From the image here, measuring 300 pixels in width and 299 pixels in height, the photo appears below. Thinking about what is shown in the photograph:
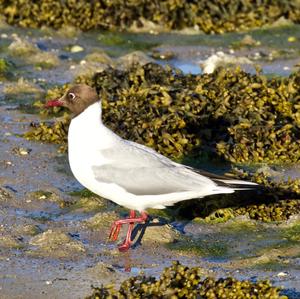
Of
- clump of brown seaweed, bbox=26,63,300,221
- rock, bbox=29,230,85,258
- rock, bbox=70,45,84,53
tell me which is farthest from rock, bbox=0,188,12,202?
rock, bbox=70,45,84,53

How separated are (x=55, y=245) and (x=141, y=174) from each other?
3.19 ft

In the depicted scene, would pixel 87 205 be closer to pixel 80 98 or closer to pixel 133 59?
pixel 80 98

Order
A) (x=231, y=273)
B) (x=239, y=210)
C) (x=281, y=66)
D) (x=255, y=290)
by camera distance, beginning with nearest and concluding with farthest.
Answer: (x=255, y=290), (x=231, y=273), (x=239, y=210), (x=281, y=66)

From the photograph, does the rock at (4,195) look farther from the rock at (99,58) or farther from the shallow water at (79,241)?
the rock at (99,58)

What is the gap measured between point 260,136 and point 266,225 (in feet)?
6.91

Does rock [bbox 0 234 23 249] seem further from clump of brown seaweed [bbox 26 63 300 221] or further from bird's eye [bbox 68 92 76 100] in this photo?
clump of brown seaweed [bbox 26 63 300 221]

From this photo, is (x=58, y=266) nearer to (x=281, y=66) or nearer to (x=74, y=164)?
(x=74, y=164)

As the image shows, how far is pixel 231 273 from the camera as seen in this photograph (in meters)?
8.05

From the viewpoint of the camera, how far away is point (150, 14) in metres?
17.0

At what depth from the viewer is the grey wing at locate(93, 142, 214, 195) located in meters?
8.64

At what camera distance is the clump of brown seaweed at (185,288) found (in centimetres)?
705

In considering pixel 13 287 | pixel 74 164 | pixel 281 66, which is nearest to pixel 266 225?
pixel 74 164

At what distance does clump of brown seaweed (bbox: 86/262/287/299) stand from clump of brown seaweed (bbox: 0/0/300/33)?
9993mm

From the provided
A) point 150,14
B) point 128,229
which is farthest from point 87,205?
point 150,14
